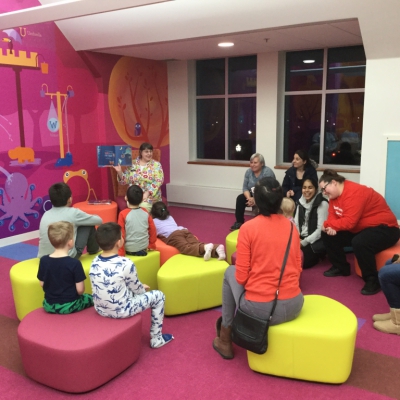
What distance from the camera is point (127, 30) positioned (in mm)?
5996

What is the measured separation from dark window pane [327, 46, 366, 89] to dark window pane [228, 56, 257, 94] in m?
1.33

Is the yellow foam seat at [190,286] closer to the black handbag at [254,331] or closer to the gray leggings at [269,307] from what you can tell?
the gray leggings at [269,307]

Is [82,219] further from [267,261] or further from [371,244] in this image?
[371,244]

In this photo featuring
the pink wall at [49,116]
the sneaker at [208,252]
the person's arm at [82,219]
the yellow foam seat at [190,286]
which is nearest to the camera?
the yellow foam seat at [190,286]

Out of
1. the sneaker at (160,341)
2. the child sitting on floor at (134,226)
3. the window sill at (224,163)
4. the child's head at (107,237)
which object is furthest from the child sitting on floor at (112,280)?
the window sill at (224,163)

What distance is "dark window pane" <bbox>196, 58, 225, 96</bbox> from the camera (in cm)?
814

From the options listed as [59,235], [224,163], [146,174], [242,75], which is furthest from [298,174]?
[59,235]

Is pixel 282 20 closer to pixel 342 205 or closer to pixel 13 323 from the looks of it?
pixel 342 205

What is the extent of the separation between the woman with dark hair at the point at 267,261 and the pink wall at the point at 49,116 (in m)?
4.33

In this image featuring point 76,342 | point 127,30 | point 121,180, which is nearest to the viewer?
point 76,342

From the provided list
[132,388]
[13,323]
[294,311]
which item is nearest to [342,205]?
[294,311]

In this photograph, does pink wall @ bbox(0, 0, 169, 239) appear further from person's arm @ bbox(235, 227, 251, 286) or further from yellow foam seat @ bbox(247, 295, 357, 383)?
yellow foam seat @ bbox(247, 295, 357, 383)

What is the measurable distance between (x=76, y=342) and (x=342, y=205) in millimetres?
2965

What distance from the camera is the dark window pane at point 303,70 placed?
7.20 meters
